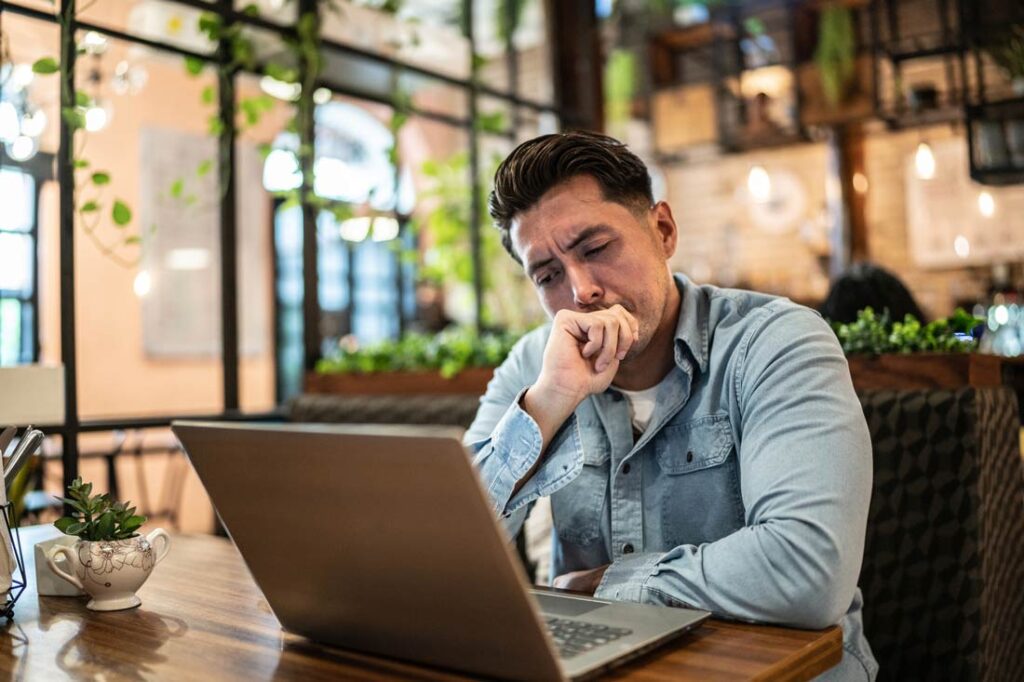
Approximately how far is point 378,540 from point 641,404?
0.78 meters

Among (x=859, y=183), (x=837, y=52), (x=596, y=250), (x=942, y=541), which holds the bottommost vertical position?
(x=942, y=541)

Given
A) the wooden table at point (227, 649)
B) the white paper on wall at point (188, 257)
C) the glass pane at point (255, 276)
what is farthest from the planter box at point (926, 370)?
the glass pane at point (255, 276)

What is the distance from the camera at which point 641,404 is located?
1510 mm

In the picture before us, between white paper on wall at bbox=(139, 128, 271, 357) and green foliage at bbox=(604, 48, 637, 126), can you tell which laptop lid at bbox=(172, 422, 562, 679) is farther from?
green foliage at bbox=(604, 48, 637, 126)

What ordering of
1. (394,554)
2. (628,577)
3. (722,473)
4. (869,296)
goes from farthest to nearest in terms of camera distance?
(869,296), (722,473), (628,577), (394,554)

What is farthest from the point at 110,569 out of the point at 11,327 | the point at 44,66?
the point at 11,327

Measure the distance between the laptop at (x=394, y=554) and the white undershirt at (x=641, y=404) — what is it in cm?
53

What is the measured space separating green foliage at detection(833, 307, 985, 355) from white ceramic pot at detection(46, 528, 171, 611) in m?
1.57

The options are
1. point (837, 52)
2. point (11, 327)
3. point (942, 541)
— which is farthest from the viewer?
point (837, 52)

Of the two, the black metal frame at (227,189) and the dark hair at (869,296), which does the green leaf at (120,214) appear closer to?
the black metal frame at (227,189)

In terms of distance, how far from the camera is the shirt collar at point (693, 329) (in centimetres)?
141

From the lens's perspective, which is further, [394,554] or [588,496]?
[588,496]

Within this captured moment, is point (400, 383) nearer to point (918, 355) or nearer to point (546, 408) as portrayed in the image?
point (918, 355)

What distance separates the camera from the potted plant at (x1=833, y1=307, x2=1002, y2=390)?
6.28ft
